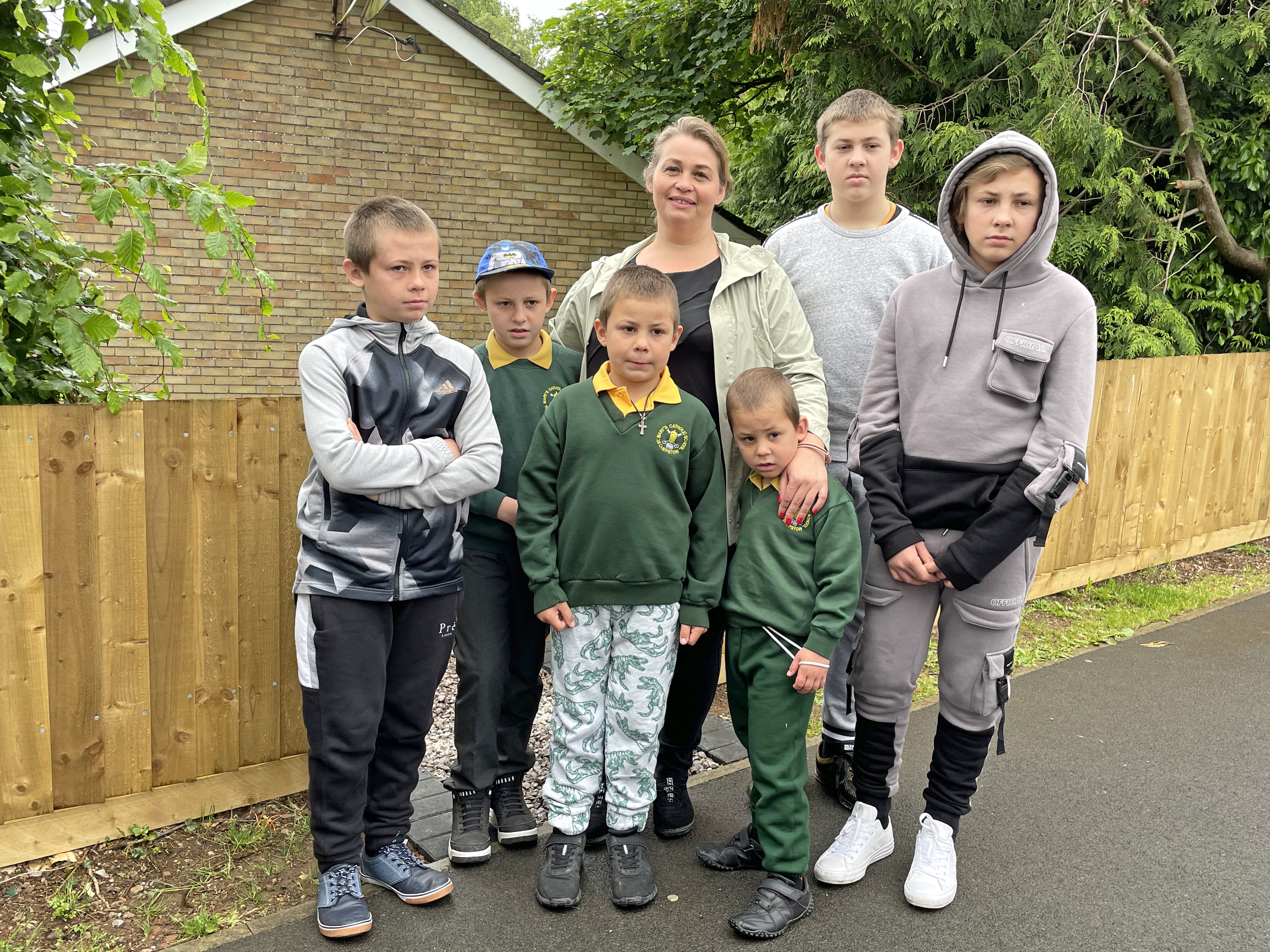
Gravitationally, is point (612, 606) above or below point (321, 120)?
below

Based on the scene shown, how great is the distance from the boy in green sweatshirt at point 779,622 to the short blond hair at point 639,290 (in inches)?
13.8

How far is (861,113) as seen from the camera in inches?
135

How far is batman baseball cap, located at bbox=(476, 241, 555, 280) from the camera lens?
3.08 m

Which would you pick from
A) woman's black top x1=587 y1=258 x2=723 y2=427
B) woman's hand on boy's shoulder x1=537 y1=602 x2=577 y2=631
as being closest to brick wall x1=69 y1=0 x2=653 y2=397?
woman's black top x1=587 y1=258 x2=723 y2=427

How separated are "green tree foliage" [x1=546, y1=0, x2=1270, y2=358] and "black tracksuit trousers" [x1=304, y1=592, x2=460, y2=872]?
6.72 m

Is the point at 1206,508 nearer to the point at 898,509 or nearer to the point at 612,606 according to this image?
the point at 898,509

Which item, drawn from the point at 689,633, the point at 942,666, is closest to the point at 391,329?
the point at 689,633

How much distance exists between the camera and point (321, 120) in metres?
9.86

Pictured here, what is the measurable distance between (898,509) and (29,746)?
111 inches

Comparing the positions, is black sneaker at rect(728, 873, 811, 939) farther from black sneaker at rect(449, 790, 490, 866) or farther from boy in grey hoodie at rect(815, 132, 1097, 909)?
black sneaker at rect(449, 790, 490, 866)

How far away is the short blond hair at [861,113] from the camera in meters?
3.44

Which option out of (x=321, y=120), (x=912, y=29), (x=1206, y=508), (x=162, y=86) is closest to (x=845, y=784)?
(x=162, y=86)

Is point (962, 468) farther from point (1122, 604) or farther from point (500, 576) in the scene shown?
point (1122, 604)

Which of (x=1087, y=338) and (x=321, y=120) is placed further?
(x=321, y=120)
